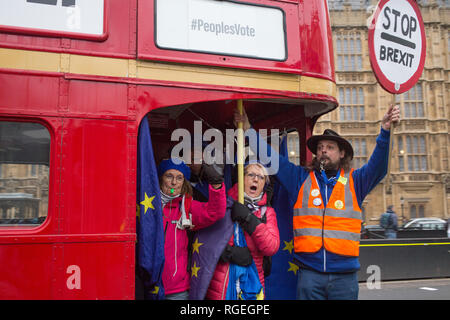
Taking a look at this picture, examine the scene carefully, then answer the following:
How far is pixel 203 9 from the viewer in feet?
10.1

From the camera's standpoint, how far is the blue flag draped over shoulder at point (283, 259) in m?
3.97

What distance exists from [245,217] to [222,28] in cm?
148

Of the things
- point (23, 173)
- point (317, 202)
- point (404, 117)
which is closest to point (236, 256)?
point (317, 202)

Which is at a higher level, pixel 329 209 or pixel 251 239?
pixel 329 209

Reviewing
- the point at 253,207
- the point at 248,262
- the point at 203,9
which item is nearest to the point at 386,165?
the point at 253,207

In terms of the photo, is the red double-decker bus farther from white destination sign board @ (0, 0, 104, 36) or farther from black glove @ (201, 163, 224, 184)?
black glove @ (201, 163, 224, 184)

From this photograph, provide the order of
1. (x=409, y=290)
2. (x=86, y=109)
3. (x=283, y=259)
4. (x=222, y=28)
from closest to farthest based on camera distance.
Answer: (x=86, y=109)
(x=222, y=28)
(x=283, y=259)
(x=409, y=290)

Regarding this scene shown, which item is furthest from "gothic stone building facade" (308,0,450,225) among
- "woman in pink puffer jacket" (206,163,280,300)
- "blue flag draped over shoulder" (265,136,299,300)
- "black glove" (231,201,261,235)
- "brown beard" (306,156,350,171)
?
"black glove" (231,201,261,235)

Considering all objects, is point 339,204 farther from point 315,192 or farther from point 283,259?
point 283,259

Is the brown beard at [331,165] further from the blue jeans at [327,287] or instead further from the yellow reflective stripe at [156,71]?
the blue jeans at [327,287]

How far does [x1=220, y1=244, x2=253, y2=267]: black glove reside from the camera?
10.5ft

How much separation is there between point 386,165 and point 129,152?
2099 mm

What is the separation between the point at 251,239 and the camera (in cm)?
334

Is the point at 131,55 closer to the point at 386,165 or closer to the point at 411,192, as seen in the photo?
the point at 386,165
